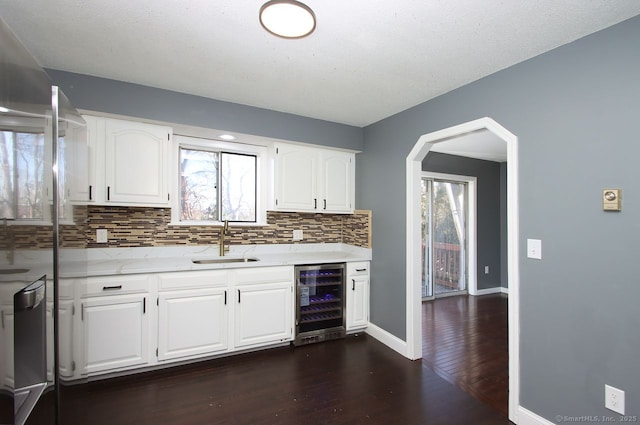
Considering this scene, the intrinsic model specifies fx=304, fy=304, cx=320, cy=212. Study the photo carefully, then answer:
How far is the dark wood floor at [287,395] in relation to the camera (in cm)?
206

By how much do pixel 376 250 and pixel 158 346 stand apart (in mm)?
2360

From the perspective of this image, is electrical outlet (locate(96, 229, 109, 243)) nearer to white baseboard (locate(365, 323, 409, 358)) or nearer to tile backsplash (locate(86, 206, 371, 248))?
tile backsplash (locate(86, 206, 371, 248))

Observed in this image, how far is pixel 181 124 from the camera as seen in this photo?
2848 mm

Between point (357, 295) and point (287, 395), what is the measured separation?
4.78ft

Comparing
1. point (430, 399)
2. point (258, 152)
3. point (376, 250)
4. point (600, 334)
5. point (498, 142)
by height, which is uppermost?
point (498, 142)

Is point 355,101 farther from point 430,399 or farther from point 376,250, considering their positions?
point 430,399

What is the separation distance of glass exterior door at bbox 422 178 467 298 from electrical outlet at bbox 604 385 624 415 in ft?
11.1

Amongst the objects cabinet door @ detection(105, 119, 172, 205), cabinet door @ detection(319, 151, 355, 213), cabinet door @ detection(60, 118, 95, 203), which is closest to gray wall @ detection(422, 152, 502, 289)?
cabinet door @ detection(319, 151, 355, 213)

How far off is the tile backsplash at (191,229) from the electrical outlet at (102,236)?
3 centimetres

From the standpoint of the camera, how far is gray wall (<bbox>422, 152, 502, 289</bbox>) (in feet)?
17.7

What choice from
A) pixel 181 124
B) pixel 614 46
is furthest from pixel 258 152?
pixel 614 46

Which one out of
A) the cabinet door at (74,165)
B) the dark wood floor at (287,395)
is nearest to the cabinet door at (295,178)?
the dark wood floor at (287,395)

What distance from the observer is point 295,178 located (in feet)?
11.5

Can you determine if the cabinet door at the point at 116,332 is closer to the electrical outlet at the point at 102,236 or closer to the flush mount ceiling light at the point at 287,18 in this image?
the electrical outlet at the point at 102,236
